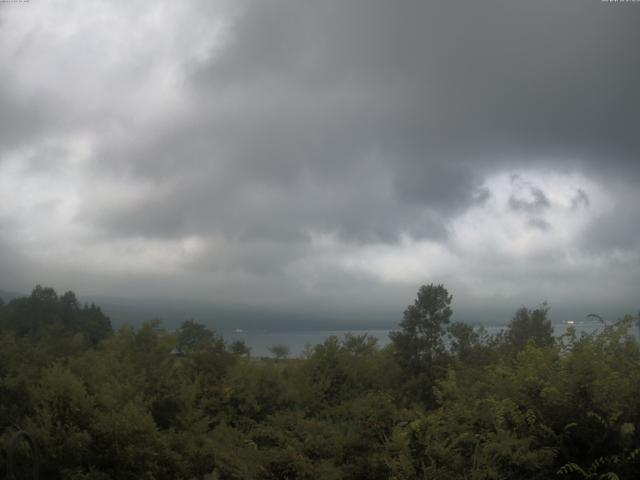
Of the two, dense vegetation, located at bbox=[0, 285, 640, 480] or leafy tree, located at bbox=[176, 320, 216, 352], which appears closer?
dense vegetation, located at bbox=[0, 285, 640, 480]

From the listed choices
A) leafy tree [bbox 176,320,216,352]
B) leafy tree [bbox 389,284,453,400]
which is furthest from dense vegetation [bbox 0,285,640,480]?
leafy tree [bbox 389,284,453,400]

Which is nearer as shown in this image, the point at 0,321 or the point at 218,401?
the point at 218,401

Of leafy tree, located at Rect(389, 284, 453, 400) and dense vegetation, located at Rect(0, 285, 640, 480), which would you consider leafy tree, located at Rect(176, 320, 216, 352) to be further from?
leafy tree, located at Rect(389, 284, 453, 400)

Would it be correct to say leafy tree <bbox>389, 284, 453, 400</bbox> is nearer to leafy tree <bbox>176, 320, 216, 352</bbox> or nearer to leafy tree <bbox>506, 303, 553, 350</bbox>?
leafy tree <bbox>506, 303, 553, 350</bbox>

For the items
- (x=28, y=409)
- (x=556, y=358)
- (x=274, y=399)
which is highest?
(x=556, y=358)

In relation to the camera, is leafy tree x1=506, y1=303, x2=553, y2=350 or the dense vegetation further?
leafy tree x1=506, y1=303, x2=553, y2=350

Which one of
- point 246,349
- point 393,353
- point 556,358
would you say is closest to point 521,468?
point 556,358

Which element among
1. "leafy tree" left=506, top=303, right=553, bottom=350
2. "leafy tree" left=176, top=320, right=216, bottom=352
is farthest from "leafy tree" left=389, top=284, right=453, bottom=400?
"leafy tree" left=176, top=320, right=216, bottom=352

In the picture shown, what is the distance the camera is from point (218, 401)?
13594 mm

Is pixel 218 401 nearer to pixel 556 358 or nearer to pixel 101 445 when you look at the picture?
pixel 101 445

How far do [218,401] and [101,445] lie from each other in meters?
6.18

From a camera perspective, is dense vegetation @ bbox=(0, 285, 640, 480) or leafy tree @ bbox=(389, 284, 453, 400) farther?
leafy tree @ bbox=(389, 284, 453, 400)

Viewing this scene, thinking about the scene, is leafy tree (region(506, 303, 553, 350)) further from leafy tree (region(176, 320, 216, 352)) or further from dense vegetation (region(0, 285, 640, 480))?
leafy tree (region(176, 320, 216, 352))

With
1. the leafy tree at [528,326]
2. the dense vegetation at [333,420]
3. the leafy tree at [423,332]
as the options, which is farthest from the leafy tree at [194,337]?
the leafy tree at [528,326]
